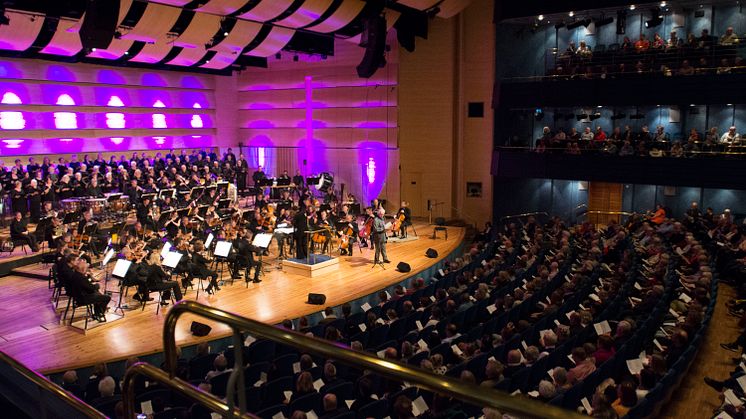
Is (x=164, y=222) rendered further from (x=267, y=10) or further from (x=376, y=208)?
(x=267, y=10)

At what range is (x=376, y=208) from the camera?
52.0ft

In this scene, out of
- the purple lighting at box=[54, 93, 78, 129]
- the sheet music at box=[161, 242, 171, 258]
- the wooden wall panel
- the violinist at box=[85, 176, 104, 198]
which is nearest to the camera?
the sheet music at box=[161, 242, 171, 258]

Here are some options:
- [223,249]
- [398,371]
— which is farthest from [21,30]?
[398,371]

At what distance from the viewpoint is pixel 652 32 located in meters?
21.6

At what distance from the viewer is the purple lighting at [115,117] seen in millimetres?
24578

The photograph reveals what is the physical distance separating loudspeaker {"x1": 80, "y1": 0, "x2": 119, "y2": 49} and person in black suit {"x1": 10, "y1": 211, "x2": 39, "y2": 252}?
4984 mm

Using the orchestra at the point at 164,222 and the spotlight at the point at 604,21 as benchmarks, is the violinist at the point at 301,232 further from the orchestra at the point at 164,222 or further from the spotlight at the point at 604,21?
the spotlight at the point at 604,21

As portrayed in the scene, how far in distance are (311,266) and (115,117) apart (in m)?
14.6

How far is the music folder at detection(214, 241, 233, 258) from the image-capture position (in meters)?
12.4

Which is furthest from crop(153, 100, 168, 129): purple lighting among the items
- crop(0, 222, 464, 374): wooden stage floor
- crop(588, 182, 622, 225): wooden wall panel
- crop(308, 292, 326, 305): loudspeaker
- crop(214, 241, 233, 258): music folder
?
crop(588, 182, 622, 225): wooden wall panel

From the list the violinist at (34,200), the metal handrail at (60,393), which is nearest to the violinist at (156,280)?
the violinist at (34,200)

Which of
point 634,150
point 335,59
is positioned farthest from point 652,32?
point 335,59

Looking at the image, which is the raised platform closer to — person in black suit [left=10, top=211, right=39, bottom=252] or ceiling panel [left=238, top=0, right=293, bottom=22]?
person in black suit [left=10, top=211, right=39, bottom=252]

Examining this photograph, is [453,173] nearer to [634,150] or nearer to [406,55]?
[406,55]
